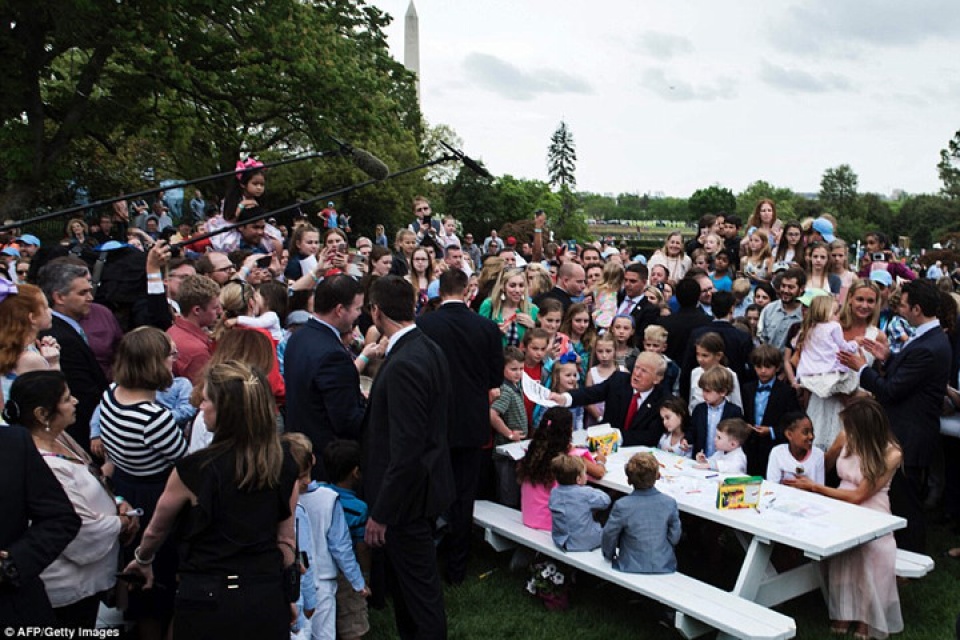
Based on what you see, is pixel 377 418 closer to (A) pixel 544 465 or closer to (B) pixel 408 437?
(B) pixel 408 437

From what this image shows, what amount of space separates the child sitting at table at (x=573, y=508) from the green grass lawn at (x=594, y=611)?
1.56 ft

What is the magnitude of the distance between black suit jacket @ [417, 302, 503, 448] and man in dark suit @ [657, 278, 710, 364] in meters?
2.56

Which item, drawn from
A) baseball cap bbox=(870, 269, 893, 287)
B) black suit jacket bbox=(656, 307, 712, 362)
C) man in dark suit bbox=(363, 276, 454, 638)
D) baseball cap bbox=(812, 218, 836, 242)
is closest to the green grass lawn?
man in dark suit bbox=(363, 276, 454, 638)

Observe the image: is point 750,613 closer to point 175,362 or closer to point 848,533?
point 848,533

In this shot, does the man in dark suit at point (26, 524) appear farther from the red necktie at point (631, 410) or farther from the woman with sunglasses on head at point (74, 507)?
the red necktie at point (631, 410)

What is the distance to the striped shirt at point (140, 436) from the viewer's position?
3.83 meters

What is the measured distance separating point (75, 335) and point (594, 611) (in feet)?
12.0

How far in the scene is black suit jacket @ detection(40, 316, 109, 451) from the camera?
4734 mm

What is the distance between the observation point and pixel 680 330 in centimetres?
728

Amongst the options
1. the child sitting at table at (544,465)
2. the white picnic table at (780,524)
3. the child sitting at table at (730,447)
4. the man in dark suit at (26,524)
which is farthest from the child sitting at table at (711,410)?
the man in dark suit at (26,524)

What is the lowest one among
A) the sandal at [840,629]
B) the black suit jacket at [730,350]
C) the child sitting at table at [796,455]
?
the sandal at [840,629]

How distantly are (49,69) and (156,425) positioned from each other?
17.4 meters

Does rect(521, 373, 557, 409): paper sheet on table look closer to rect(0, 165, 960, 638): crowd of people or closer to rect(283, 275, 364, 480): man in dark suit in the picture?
rect(0, 165, 960, 638): crowd of people

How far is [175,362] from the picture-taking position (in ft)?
16.2
